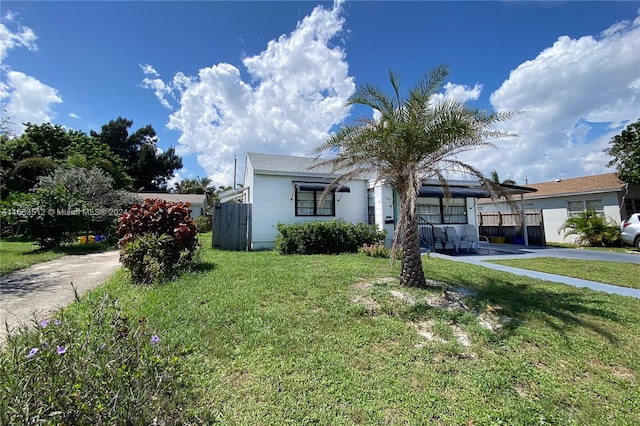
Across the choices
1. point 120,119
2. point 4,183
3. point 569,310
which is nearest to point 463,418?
point 569,310

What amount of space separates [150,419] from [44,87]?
63.2ft

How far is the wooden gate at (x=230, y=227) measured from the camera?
40.8ft

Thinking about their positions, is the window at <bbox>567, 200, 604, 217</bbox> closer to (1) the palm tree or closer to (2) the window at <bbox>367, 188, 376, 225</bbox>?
(2) the window at <bbox>367, 188, 376, 225</bbox>

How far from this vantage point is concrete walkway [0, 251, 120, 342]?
4.76 meters

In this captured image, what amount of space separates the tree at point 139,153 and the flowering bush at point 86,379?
40656 mm

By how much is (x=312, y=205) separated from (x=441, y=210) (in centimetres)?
695

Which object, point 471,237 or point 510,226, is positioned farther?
point 510,226

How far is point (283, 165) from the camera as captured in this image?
13.9m

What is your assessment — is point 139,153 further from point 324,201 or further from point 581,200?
point 581,200

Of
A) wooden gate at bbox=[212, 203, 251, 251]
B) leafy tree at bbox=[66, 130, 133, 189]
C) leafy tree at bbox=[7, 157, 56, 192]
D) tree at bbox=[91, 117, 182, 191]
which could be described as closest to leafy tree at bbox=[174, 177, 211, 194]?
tree at bbox=[91, 117, 182, 191]

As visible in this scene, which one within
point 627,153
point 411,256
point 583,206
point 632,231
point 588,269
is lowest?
point 588,269

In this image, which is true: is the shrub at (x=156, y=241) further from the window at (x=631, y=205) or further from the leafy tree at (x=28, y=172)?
the window at (x=631, y=205)

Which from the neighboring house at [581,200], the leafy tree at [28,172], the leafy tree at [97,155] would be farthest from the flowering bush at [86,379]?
the leafy tree at [28,172]

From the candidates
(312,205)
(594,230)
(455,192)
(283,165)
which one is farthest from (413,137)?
(594,230)
